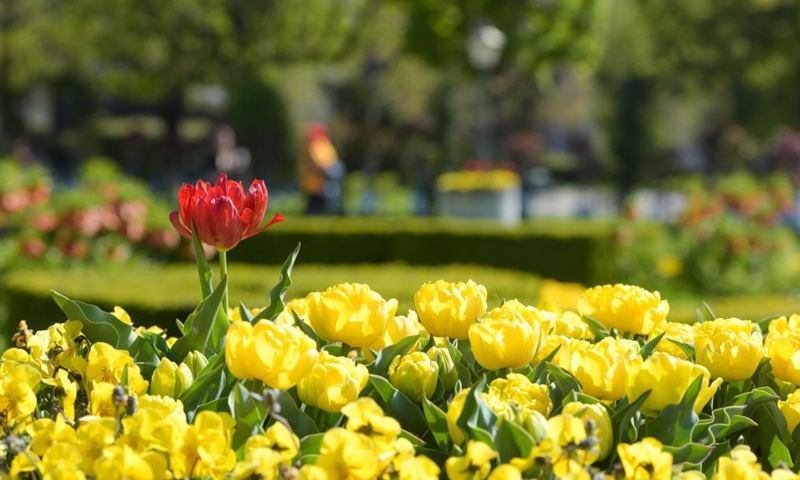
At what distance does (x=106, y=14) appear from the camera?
26688 millimetres

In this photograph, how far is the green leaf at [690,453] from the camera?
136cm

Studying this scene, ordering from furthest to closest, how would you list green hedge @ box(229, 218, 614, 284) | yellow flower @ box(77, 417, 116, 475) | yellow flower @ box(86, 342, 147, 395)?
1. green hedge @ box(229, 218, 614, 284)
2. yellow flower @ box(86, 342, 147, 395)
3. yellow flower @ box(77, 417, 116, 475)

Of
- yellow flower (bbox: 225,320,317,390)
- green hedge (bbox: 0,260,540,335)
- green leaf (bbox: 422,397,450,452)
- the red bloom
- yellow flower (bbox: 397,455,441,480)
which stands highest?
the red bloom

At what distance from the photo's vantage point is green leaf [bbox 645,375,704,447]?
1413 millimetres

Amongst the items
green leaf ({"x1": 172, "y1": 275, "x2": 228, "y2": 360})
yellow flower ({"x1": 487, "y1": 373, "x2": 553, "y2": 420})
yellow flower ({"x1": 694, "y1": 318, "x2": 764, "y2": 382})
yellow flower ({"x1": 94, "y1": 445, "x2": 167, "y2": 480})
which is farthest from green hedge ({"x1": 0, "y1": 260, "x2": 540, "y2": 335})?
yellow flower ({"x1": 94, "y1": 445, "x2": 167, "y2": 480})

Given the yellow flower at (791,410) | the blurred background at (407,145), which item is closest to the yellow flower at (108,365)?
the yellow flower at (791,410)

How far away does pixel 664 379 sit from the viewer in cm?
146

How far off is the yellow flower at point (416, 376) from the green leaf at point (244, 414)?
295 mm

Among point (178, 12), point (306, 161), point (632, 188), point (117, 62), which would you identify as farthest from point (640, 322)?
point (117, 62)

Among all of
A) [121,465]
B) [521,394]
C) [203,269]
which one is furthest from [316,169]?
[121,465]

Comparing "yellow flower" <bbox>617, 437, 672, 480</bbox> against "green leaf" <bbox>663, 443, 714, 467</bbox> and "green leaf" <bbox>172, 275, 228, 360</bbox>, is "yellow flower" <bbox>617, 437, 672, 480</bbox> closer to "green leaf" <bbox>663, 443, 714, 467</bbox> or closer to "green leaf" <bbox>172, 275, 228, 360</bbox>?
Result: "green leaf" <bbox>663, 443, 714, 467</bbox>

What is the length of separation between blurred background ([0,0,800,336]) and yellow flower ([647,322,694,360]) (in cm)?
376

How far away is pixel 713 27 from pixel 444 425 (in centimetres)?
3322

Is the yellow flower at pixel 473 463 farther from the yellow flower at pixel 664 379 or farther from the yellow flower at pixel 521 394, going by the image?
the yellow flower at pixel 664 379
